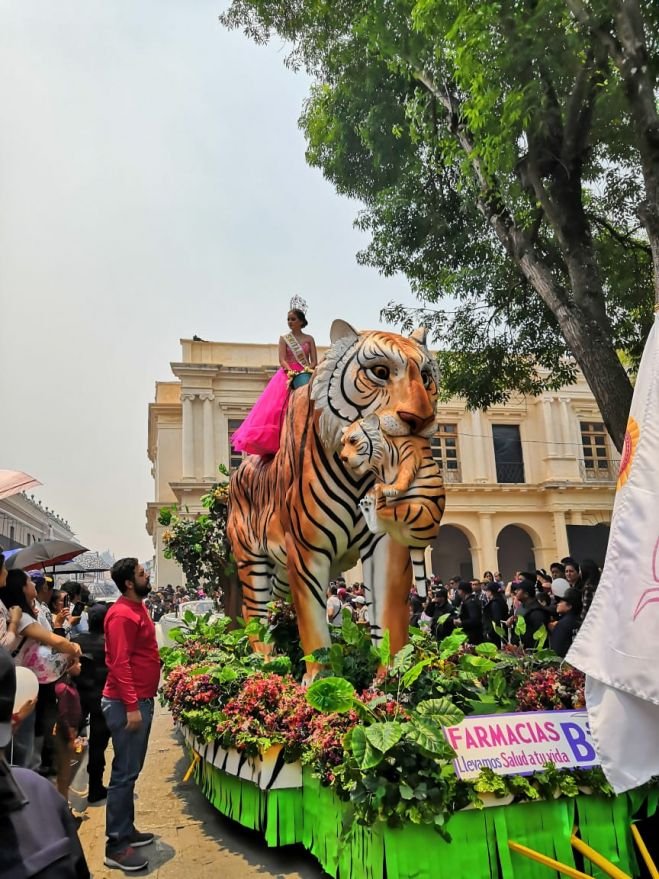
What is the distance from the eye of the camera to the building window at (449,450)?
2893 centimetres

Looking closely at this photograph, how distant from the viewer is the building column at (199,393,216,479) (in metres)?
26.9

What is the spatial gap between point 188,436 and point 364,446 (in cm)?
2420

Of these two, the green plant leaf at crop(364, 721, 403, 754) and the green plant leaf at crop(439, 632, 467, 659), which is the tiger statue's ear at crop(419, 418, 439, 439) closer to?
the green plant leaf at crop(439, 632, 467, 659)

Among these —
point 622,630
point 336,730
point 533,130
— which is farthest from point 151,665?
point 533,130

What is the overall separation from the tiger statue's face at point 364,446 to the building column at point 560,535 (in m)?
26.5

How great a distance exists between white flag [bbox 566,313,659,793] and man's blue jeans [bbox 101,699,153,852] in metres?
2.85

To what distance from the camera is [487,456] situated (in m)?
29.3

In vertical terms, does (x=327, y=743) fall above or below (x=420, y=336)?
below

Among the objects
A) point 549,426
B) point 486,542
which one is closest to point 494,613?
point 486,542

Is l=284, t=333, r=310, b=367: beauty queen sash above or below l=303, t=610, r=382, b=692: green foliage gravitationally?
above

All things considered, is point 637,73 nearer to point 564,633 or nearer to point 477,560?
point 564,633

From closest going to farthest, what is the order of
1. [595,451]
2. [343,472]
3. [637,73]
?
[343,472]
[637,73]
[595,451]

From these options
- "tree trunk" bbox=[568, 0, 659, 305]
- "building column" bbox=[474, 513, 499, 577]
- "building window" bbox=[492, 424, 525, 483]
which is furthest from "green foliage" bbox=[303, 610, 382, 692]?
"building window" bbox=[492, 424, 525, 483]

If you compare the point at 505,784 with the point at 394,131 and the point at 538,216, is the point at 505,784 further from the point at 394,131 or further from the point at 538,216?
the point at 394,131
